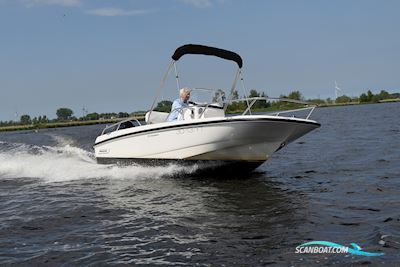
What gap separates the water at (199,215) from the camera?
5410 mm

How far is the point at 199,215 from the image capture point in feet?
24.0

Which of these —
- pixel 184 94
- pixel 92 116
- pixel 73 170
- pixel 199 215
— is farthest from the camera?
pixel 92 116

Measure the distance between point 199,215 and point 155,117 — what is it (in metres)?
5.53

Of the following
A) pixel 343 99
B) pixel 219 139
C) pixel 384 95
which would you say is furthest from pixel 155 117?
pixel 384 95

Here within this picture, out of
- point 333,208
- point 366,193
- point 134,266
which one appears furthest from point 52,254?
point 366,193

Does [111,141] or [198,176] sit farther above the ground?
[111,141]

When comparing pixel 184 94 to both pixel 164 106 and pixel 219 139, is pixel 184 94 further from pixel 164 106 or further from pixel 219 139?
pixel 219 139

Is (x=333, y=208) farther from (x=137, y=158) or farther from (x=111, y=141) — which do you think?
(x=111, y=141)

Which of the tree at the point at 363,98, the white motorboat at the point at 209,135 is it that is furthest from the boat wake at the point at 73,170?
the tree at the point at 363,98

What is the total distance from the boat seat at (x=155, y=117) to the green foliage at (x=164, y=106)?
17 centimetres

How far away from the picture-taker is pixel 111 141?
1241cm

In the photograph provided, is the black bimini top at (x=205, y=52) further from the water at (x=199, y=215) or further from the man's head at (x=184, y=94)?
the water at (x=199, y=215)

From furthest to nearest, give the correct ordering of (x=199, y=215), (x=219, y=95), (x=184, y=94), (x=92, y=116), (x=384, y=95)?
(x=384, y=95) < (x=92, y=116) < (x=219, y=95) < (x=184, y=94) < (x=199, y=215)

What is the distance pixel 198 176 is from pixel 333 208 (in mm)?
4779
